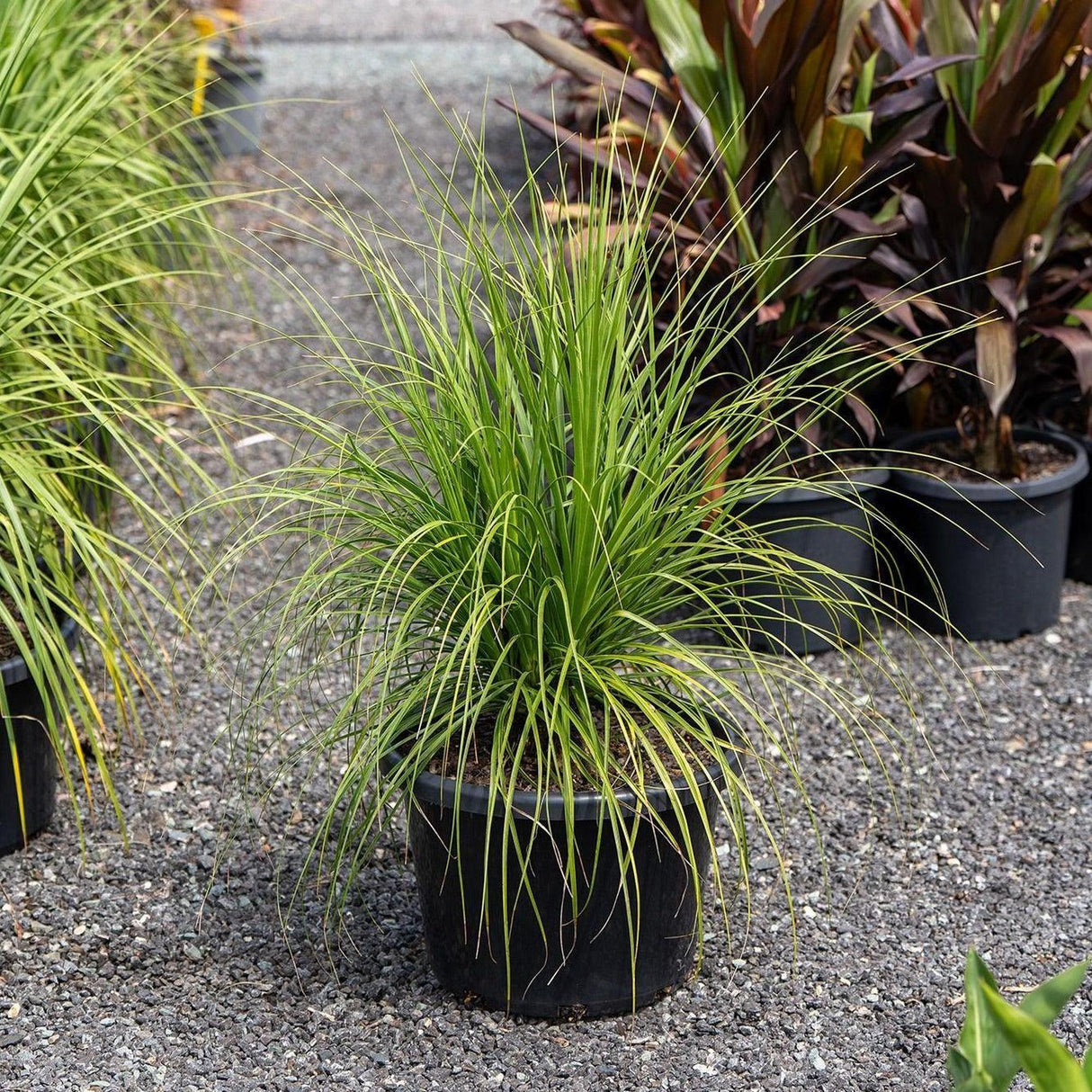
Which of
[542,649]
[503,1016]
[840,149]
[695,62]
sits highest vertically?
[695,62]

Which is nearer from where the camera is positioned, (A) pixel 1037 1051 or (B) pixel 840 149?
(A) pixel 1037 1051

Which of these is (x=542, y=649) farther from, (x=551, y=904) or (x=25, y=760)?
(x=25, y=760)

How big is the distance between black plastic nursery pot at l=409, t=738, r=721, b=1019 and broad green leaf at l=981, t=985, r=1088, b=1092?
0.62 metres

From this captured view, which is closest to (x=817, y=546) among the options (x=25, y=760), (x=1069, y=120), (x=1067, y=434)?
(x=1067, y=434)

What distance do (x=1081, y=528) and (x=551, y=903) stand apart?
85.0 inches

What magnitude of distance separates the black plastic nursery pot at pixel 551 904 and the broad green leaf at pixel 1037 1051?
62 centimetres

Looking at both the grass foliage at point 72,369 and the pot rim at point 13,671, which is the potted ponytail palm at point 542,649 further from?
the pot rim at point 13,671

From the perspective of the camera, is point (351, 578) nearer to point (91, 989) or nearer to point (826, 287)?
point (91, 989)

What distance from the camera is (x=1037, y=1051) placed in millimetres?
1547

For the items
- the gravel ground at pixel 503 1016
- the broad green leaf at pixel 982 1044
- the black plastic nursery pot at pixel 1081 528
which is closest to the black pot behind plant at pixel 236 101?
the gravel ground at pixel 503 1016

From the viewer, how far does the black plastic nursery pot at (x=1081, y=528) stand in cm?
369

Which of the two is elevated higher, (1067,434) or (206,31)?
(206,31)

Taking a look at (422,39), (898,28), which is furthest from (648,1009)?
(422,39)

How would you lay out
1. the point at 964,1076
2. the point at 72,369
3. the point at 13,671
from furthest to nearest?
the point at 72,369
the point at 13,671
the point at 964,1076
